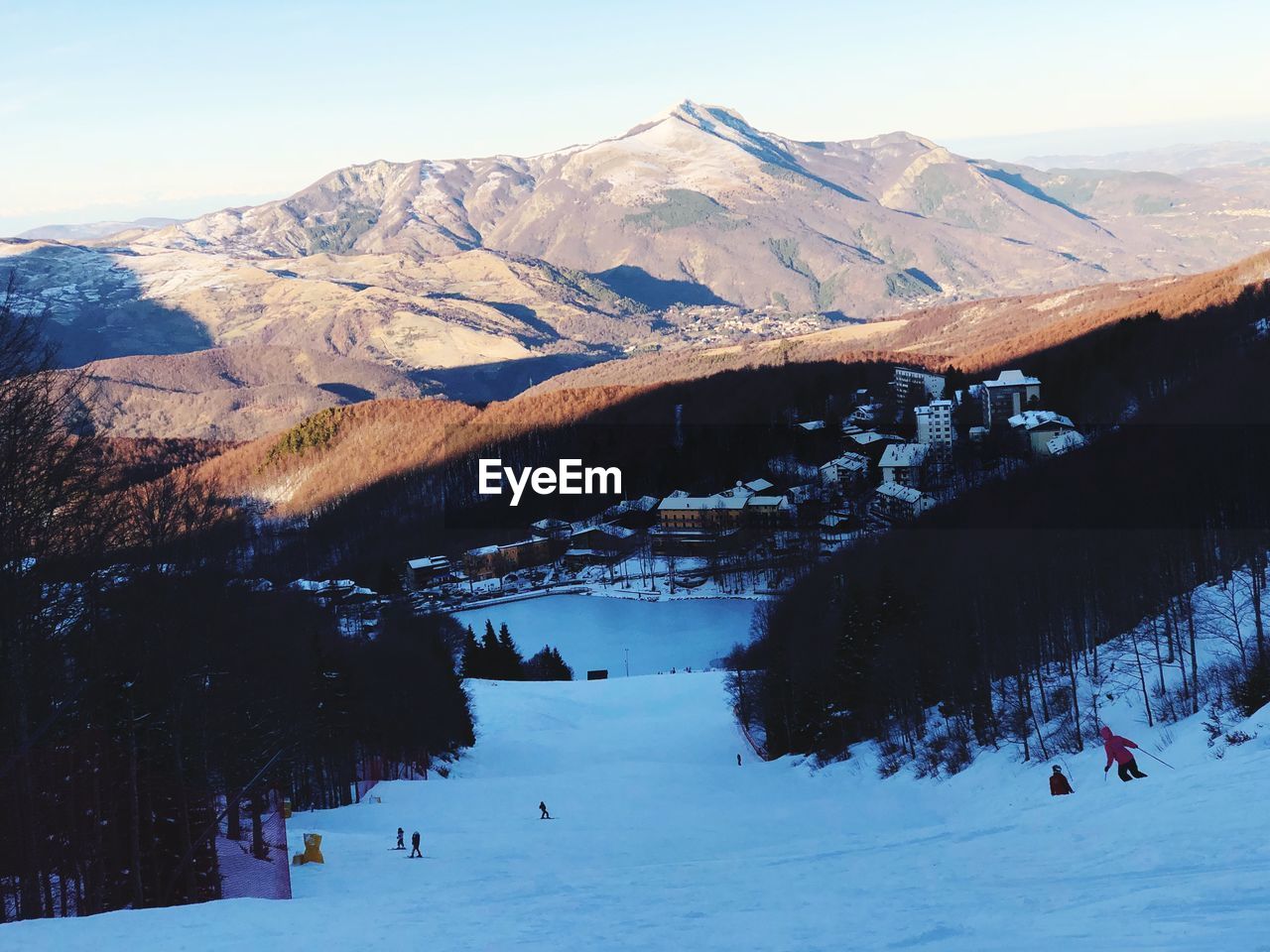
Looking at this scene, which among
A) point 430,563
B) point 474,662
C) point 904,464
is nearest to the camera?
point 474,662

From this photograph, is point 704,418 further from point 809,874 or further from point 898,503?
point 809,874

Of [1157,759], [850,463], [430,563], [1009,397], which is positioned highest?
[1009,397]

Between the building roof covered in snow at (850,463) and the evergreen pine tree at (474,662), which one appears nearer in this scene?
Result: the evergreen pine tree at (474,662)

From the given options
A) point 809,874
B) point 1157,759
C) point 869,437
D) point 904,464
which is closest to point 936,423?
point 869,437

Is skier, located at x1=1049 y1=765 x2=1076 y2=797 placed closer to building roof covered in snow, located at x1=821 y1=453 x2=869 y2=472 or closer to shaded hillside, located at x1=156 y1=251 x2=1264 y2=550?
shaded hillside, located at x1=156 y1=251 x2=1264 y2=550

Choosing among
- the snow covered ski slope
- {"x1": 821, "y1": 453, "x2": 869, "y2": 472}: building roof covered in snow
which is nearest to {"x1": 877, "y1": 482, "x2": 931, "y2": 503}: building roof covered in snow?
{"x1": 821, "y1": 453, "x2": 869, "y2": 472}: building roof covered in snow

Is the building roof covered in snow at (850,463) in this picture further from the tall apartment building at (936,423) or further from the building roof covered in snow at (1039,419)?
the building roof covered in snow at (1039,419)

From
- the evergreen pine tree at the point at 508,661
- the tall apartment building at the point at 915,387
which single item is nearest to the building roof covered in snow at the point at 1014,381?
the tall apartment building at the point at 915,387
